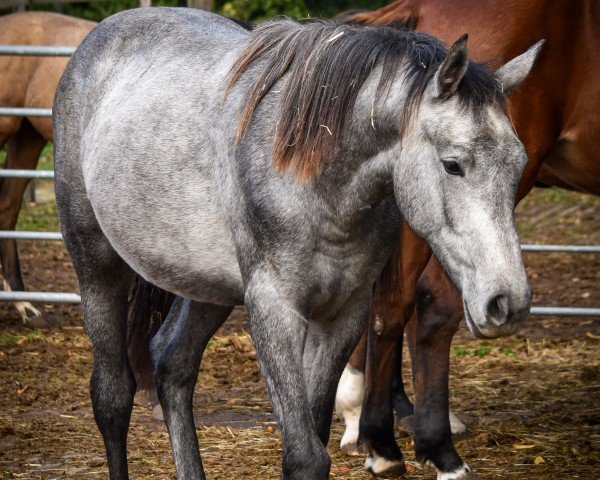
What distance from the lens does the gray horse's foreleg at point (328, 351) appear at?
3.04 metres

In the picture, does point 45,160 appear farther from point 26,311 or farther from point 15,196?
point 26,311

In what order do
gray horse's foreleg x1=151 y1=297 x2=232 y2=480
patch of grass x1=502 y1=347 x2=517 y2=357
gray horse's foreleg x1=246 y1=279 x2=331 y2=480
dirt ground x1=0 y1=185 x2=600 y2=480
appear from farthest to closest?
patch of grass x1=502 y1=347 x2=517 y2=357 < dirt ground x1=0 y1=185 x2=600 y2=480 < gray horse's foreleg x1=151 y1=297 x2=232 y2=480 < gray horse's foreleg x1=246 y1=279 x2=331 y2=480

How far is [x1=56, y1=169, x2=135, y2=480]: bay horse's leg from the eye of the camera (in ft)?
11.7

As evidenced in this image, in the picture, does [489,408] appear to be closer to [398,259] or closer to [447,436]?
[447,436]

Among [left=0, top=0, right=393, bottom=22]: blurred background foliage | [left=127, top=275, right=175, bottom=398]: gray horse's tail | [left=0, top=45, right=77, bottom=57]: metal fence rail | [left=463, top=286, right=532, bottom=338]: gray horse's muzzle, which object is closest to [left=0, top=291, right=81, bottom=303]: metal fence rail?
[left=0, top=45, right=77, bottom=57]: metal fence rail

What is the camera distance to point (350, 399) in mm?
4426

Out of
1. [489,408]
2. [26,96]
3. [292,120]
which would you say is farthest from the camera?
[26,96]

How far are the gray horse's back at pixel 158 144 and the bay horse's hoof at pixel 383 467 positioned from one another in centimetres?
108

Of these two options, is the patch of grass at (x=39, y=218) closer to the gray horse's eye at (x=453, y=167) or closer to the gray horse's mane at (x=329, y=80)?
the gray horse's mane at (x=329, y=80)

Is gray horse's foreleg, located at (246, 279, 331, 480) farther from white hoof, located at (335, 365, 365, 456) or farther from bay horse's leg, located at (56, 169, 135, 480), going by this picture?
white hoof, located at (335, 365, 365, 456)

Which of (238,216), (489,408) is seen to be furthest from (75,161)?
(489,408)

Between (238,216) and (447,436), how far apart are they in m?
1.43

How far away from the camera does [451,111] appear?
253 centimetres

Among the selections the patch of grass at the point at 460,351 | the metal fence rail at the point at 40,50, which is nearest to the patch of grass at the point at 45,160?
the metal fence rail at the point at 40,50
